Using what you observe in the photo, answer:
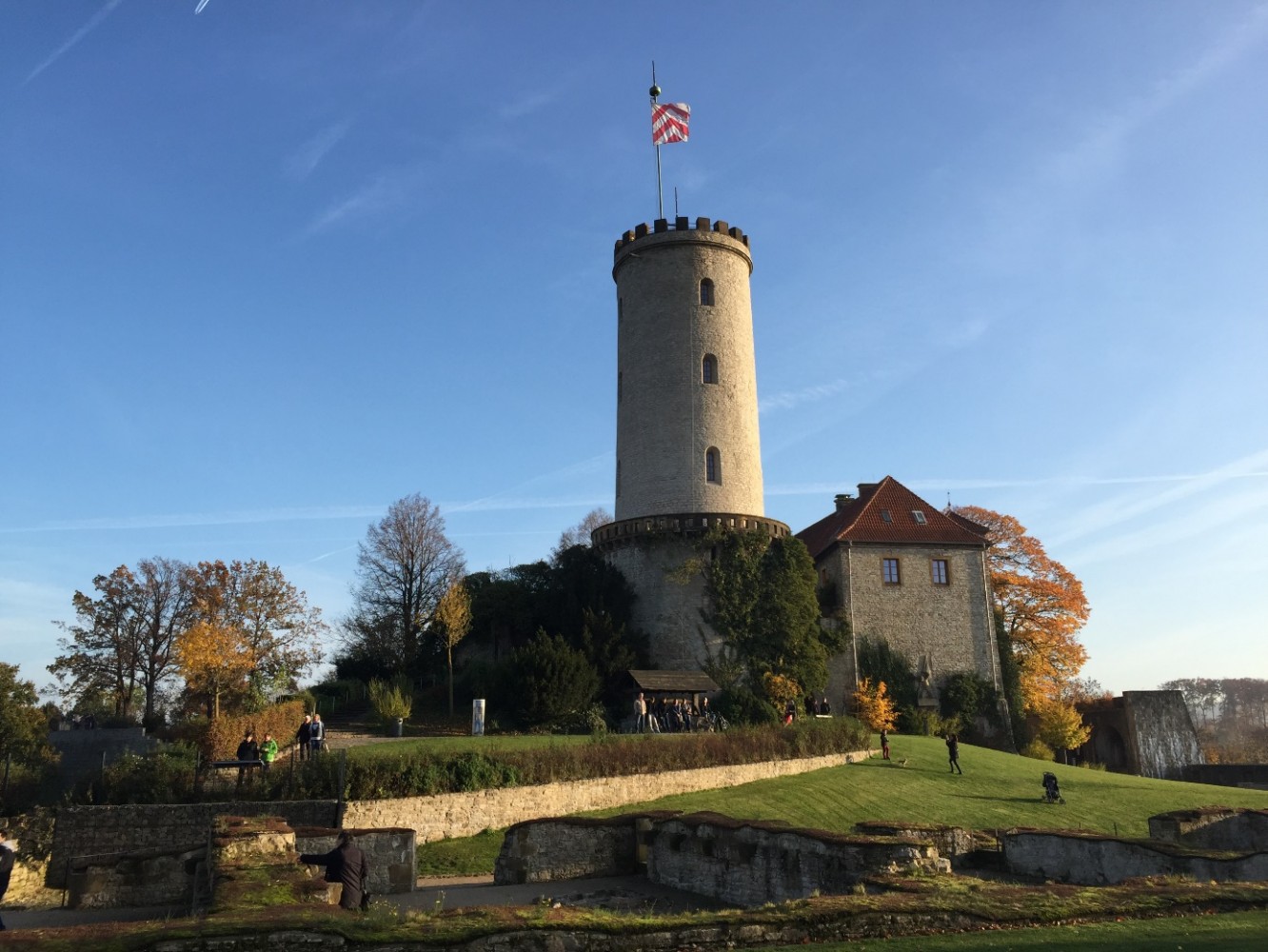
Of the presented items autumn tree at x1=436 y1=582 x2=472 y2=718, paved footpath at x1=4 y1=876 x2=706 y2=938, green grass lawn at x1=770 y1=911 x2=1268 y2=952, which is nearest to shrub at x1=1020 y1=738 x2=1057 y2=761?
autumn tree at x1=436 y1=582 x2=472 y2=718

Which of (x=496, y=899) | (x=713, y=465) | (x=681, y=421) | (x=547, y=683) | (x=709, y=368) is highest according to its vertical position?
(x=709, y=368)

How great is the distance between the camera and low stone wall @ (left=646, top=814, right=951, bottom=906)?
44.4 ft

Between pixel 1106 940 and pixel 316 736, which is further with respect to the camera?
pixel 316 736

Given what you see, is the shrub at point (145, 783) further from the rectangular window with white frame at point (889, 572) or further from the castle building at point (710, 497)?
the rectangular window with white frame at point (889, 572)

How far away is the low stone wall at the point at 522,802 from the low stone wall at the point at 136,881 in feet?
18.0

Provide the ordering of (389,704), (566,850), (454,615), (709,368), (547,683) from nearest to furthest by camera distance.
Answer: (566,850) → (389,704) → (547,683) → (454,615) → (709,368)

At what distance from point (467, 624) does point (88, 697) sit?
742 inches

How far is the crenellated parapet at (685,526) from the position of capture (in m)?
38.5

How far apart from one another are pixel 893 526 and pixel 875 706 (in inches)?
348

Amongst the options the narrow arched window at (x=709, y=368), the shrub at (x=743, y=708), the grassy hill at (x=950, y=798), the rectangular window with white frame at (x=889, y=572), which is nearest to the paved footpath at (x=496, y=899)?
the grassy hill at (x=950, y=798)

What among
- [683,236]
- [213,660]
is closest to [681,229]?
[683,236]

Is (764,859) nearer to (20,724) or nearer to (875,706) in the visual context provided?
(20,724)

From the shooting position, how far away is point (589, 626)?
3641 centimetres

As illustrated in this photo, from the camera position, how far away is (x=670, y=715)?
32.7 m
